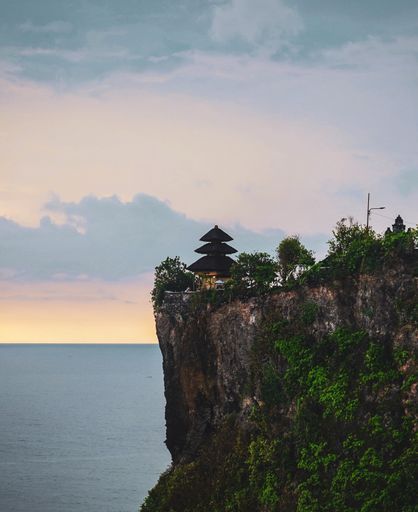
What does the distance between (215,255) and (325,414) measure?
1861 centimetres

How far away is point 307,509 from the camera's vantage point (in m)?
41.0

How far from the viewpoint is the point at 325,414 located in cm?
4366

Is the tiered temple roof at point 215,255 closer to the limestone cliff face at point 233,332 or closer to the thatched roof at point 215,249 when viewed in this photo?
the thatched roof at point 215,249

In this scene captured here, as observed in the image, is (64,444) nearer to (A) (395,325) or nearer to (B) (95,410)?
(B) (95,410)

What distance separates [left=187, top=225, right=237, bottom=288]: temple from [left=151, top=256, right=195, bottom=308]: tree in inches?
203

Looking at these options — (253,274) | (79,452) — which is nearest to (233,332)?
(253,274)

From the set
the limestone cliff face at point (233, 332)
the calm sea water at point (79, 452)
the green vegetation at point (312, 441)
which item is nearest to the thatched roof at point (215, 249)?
the limestone cliff face at point (233, 332)

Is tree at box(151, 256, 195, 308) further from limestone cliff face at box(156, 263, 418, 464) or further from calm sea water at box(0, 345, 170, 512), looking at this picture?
calm sea water at box(0, 345, 170, 512)

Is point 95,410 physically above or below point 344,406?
below

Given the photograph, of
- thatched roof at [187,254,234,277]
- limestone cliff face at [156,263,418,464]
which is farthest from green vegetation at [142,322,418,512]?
thatched roof at [187,254,234,277]

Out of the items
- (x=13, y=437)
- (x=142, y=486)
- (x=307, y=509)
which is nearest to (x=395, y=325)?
(x=307, y=509)

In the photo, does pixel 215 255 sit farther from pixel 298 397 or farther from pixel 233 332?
pixel 298 397

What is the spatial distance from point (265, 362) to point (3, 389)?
139 metres

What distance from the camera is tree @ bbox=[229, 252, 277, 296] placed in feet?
169
